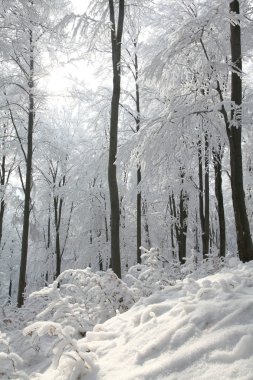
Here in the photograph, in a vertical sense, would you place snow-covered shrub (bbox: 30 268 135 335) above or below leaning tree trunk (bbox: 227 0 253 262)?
below

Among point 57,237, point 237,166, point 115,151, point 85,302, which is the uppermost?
point 115,151

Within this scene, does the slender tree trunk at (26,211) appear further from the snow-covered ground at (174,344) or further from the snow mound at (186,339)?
the snow mound at (186,339)

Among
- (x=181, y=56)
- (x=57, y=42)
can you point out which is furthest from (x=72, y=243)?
(x=181, y=56)

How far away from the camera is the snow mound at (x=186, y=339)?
239 cm

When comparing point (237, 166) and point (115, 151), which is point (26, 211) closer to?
point (115, 151)

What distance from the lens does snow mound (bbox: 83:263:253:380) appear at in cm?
239

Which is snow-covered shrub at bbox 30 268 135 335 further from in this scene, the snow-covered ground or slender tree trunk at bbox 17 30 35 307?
slender tree trunk at bbox 17 30 35 307

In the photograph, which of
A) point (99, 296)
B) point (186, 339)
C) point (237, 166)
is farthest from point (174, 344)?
point (237, 166)

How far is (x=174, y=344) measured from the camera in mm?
2793

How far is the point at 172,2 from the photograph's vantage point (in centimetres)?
1096

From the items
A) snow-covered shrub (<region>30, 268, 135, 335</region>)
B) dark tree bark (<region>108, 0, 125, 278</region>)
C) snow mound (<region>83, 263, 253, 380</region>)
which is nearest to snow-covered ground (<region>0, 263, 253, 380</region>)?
snow mound (<region>83, 263, 253, 380</region>)

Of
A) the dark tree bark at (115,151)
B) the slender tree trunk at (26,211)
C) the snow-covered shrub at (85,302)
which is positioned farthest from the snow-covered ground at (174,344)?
the slender tree trunk at (26,211)

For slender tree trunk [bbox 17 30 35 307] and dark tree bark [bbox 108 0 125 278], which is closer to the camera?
dark tree bark [bbox 108 0 125 278]

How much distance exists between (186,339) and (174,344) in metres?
0.10
